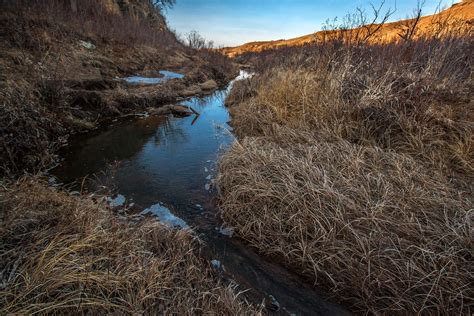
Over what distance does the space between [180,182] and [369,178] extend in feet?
8.00

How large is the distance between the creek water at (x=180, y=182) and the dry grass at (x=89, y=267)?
0.31 metres

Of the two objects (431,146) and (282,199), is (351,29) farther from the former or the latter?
(282,199)

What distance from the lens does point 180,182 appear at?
3523 millimetres

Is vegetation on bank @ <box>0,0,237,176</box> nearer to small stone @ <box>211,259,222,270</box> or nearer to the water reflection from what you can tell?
the water reflection

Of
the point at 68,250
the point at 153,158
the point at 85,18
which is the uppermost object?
the point at 85,18

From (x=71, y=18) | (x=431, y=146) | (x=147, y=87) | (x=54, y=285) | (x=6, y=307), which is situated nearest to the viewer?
(x=6, y=307)

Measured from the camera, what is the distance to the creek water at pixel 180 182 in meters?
1.95

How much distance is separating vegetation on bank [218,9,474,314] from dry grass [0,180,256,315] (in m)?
0.81

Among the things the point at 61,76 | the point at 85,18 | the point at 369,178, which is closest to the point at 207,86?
the point at 85,18

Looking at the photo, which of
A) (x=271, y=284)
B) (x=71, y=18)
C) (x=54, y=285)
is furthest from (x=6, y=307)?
(x=71, y=18)

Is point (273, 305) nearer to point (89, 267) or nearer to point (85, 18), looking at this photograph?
point (89, 267)

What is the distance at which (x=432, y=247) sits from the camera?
1867 mm

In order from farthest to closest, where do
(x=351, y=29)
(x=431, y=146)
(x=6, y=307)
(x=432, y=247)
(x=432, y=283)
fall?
(x=351, y=29)
(x=431, y=146)
(x=432, y=247)
(x=432, y=283)
(x=6, y=307)

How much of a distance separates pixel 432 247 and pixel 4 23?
9.61 meters
